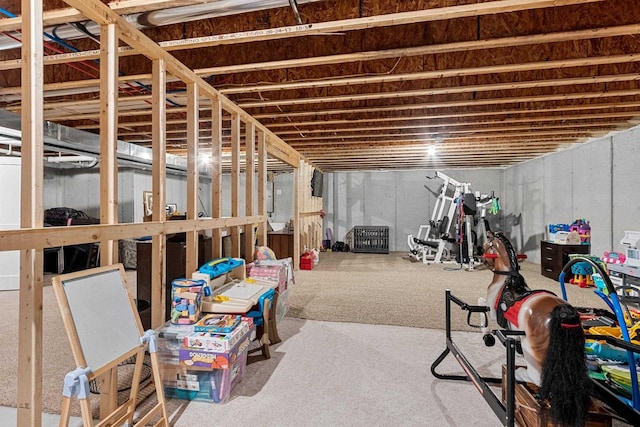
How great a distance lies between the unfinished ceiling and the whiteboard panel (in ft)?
5.56

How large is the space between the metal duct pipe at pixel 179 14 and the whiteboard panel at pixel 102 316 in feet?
5.49

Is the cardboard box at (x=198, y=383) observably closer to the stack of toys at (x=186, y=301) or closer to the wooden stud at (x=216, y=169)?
the stack of toys at (x=186, y=301)

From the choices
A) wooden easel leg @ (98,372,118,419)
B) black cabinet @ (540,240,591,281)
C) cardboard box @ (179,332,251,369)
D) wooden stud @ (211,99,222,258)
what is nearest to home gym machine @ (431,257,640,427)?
cardboard box @ (179,332,251,369)

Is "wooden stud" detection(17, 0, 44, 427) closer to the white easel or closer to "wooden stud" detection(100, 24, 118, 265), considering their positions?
the white easel

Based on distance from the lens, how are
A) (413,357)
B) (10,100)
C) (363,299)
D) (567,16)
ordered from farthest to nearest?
(363,299) → (10,100) → (413,357) → (567,16)

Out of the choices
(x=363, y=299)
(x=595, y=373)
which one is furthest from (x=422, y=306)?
(x=595, y=373)

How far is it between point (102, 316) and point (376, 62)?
119 inches

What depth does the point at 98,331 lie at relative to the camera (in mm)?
1672

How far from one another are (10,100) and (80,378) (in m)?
4.31

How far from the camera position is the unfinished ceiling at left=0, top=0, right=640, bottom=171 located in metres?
2.36

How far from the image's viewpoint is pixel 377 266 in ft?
24.5

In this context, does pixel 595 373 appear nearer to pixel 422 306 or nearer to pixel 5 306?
pixel 422 306

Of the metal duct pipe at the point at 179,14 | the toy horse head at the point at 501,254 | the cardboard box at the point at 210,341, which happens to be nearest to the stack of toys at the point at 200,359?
the cardboard box at the point at 210,341

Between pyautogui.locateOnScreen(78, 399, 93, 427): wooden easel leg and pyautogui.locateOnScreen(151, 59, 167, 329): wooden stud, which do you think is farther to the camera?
pyautogui.locateOnScreen(151, 59, 167, 329): wooden stud
